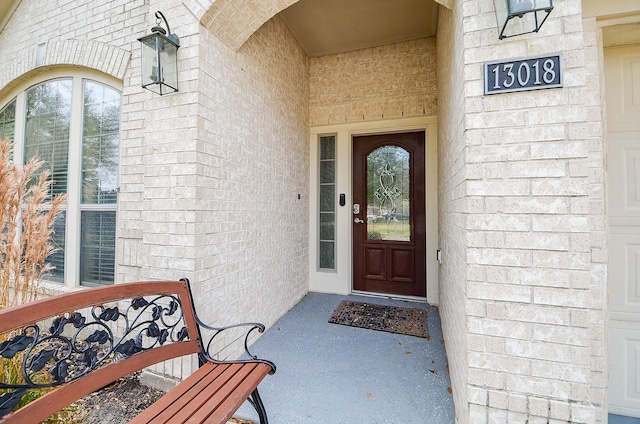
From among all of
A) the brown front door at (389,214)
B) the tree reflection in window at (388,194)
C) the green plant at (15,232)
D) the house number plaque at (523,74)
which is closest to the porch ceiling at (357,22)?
the brown front door at (389,214)

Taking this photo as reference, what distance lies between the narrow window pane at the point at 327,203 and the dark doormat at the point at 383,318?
711 millimetres

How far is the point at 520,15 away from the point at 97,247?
346 cm

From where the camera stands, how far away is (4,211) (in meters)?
1.67

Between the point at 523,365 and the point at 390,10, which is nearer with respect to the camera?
the point at 523,365

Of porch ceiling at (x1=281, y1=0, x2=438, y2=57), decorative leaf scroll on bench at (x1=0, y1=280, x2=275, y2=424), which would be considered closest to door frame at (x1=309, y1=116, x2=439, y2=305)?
porch ceiling at (x1=281, y1=0, x2=438, y2=57)

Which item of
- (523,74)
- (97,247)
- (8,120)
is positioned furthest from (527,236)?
(8,120)

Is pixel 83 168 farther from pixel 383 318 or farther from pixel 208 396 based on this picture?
pixel 383 318

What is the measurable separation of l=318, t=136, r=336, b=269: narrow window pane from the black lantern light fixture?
2273 mm

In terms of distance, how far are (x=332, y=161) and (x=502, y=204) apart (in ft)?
9.10

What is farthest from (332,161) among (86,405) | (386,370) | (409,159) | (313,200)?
(86,405)

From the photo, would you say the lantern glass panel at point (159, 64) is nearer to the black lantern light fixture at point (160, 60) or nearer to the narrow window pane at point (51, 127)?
the black lantern light fixture at point (160, 60)

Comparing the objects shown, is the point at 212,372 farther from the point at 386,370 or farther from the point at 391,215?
the point at 391,215

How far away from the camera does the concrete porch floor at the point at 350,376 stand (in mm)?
1666

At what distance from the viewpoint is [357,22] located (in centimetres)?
317
